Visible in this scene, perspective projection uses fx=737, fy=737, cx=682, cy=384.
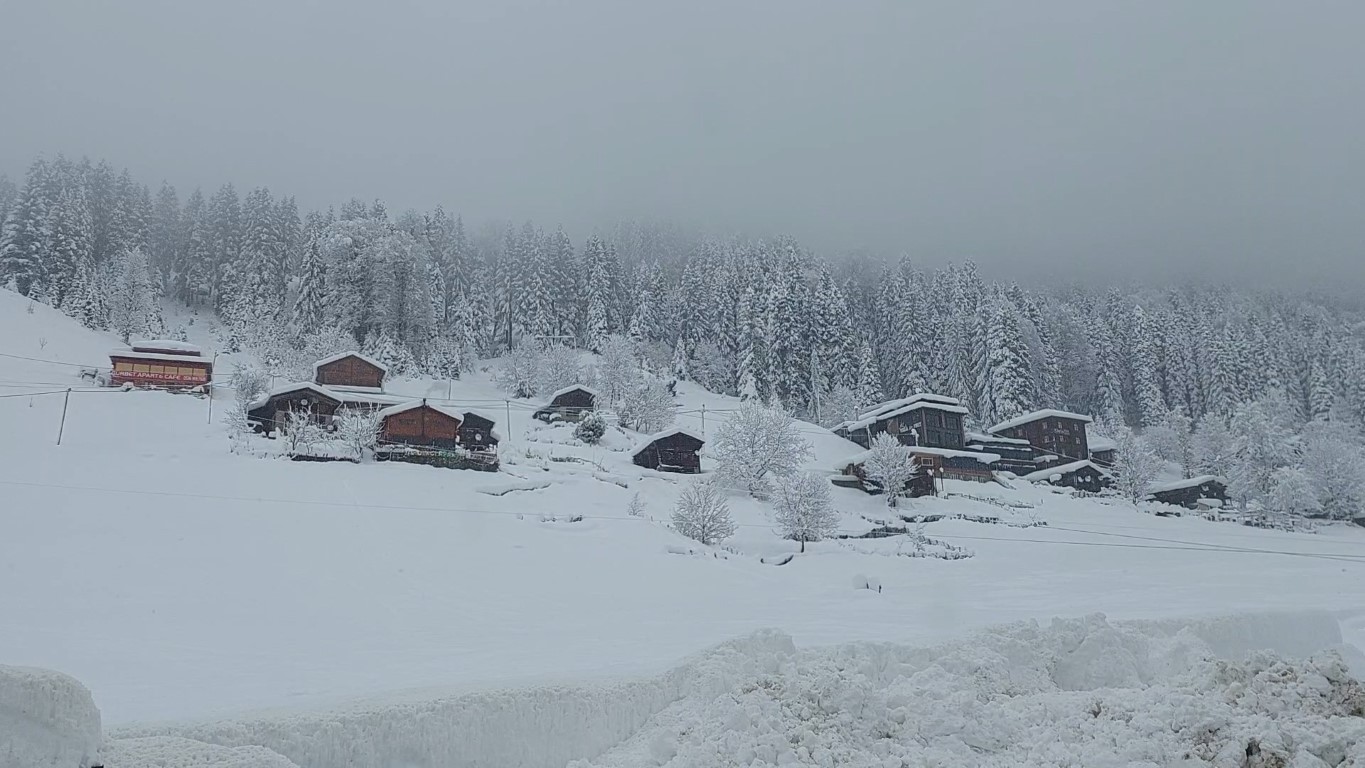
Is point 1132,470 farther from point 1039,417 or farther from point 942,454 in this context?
point 942,454

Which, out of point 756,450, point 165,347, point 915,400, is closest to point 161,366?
point 165,347

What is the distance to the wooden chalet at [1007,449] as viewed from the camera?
5947 cm

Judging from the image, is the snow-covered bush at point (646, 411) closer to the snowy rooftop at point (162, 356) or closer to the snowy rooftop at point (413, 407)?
the snowy rooftop at point (413, 407)

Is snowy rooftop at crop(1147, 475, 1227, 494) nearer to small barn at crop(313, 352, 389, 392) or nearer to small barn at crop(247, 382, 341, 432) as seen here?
small barn at crop(247, 382, 341, 432)

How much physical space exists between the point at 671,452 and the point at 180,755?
42132mm

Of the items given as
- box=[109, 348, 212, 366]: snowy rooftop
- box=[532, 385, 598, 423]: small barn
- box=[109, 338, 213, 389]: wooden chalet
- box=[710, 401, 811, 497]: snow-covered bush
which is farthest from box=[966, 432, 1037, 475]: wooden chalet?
box=[109, 348, 212, 366]: snowy rooftop

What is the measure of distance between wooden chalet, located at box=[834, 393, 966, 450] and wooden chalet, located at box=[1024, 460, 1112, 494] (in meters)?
6.19

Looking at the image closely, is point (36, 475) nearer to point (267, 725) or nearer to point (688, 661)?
point (267, 725)

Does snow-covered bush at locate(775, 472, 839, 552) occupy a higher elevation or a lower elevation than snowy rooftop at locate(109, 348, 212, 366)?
lower

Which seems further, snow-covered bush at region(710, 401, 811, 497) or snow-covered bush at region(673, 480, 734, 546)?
snow-covered bush at region(710, 401, 811, 497)

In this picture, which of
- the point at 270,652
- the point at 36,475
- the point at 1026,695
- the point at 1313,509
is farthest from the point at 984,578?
the point at 1313,509

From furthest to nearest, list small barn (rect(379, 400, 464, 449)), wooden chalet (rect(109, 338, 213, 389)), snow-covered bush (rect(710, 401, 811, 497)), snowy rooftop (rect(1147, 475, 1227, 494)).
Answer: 1. snowy rooftop (rect(1147, 475, 1227, 494))
2. wooden chalet (rect(109, 338, 213, 389))
3. snow-covered bush (rect(710, 401, 811, 497))
4. small barn (rect(379, 400, 464, 449))

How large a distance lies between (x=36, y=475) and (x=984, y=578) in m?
30.8

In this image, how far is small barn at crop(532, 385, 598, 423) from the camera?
5772 centimetres
